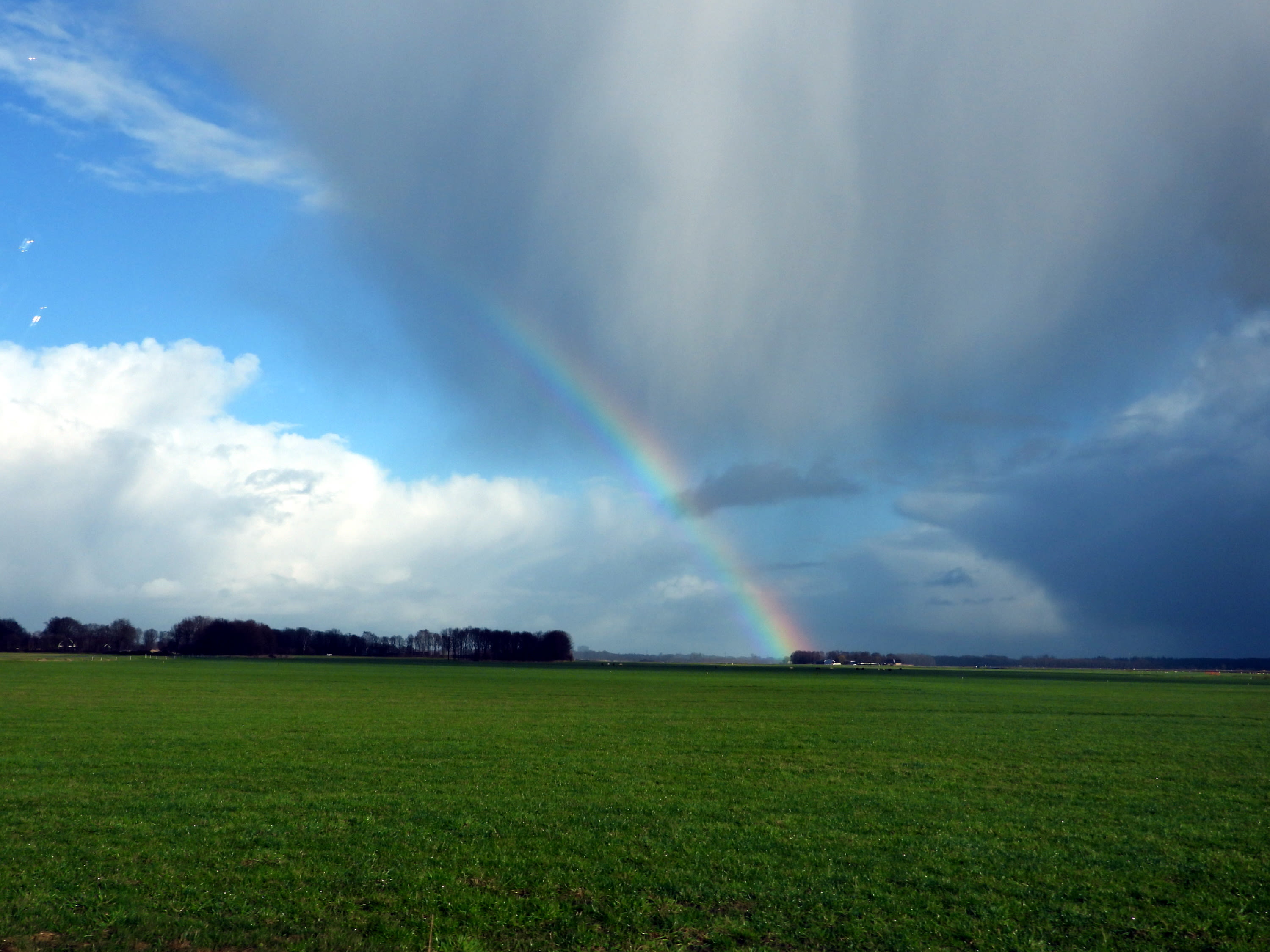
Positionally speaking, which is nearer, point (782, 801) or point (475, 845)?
point (475, 845)

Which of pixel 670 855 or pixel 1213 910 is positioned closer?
pixel 1213 910

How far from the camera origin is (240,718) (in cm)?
4238

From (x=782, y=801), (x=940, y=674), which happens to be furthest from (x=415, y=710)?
(x=940, y=674)

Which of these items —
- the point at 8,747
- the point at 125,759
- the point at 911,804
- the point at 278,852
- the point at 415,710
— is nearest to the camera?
the point at 278,852

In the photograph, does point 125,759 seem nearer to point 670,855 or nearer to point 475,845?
point 475,845

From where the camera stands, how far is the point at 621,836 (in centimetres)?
1736

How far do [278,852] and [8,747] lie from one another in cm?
2138

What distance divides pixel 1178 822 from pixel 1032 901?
9.17m

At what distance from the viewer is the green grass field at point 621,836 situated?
1216 centimetres

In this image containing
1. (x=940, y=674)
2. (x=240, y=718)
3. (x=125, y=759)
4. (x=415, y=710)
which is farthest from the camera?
(x=940, y=674)

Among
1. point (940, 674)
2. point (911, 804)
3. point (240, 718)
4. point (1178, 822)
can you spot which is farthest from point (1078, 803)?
point (940, 674)

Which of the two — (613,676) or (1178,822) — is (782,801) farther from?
(613,676)

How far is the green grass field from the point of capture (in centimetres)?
1216

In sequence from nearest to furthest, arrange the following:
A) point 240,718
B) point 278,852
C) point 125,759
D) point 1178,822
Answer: point 278,852
point 1178,822
point 125,759
point 240,718
